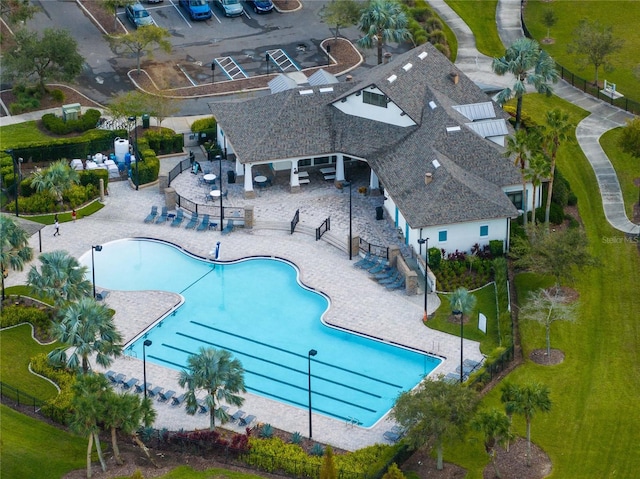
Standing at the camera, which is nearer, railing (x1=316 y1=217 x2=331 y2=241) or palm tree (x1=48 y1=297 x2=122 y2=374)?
palm tree (x1=48 y1=297 x2=122 y2=374)

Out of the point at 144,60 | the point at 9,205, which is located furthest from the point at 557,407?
the point at 144,60

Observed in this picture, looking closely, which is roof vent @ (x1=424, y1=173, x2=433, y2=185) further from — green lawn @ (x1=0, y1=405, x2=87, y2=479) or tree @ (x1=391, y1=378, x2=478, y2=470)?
green lawn @ (x1=0, y1=405, x2=87, y2=479)

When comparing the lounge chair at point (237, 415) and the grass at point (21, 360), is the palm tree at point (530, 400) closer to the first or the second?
the lounge chair at point (237, 415)

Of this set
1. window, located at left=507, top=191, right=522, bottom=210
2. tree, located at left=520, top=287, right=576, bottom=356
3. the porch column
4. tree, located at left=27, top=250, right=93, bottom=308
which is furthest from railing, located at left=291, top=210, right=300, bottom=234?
tree, located at left=27, top=250, right=93, bottom=308

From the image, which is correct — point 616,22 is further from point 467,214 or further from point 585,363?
point 585,363

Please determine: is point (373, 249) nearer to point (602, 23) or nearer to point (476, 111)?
point (476, 111)

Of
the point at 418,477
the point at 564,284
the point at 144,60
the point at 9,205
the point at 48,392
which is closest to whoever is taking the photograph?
the point at 418,477

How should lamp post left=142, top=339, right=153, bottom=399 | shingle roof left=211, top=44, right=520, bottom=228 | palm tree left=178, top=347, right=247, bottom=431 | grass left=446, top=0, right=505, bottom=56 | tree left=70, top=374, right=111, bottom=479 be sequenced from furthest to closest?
grass left=446, top=0, right=505, bottom=56 → shingle roof left=211, top=44, right=520, bottom=228 → lamp post left=142, top=339, right=153, bottom=399 → palm tree left=178, top=347, right=247, bottom=431 → tree left=70, top=374, right=111, bottom=479
